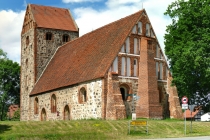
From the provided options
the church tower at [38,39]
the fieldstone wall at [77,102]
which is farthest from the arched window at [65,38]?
the fieldstone wall at [77,102]

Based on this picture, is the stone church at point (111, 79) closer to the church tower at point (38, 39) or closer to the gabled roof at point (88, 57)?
the gabled roof at point (88, 57)

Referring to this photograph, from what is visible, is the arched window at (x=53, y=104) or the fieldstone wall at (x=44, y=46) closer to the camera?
the arched window at (x=53, y=104)

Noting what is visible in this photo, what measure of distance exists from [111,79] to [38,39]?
792 inches

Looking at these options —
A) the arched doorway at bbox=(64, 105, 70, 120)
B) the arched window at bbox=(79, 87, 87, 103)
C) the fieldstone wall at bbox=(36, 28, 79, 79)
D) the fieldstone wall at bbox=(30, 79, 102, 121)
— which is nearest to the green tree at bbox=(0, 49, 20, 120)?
the fieldstone wall at bbox=(36, 28, 79, 79)

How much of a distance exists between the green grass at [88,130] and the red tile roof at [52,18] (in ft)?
85.8

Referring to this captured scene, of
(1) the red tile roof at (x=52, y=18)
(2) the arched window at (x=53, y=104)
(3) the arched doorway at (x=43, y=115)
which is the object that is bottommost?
(3) the arched doorway at (x=43, y=115)

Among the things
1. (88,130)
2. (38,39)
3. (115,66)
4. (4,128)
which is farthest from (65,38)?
(4,128)

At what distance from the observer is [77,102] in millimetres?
37906

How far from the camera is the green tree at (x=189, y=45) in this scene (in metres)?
36.2

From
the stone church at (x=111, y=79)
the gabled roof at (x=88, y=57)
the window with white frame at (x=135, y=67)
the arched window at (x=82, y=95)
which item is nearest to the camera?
the stone church at (x=111, y=79)

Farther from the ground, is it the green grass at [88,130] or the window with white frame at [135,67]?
the window with white frame at [135,67]

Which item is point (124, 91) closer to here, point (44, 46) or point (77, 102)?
point (77, 102)

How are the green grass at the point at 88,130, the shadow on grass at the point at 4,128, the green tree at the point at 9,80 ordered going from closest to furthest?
the green grass at the point at 88,130 < the shadow on grass at the point at 4,128 < the green tree at the point at 9,80

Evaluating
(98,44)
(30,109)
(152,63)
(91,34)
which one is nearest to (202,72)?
(152,63)
